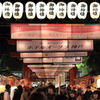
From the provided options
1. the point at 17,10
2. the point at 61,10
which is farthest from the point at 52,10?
the point at 17,10

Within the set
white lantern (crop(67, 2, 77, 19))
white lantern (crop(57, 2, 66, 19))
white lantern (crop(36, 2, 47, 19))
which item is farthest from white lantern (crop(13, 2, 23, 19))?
white lantern (crop(67, 2, 77, 19))

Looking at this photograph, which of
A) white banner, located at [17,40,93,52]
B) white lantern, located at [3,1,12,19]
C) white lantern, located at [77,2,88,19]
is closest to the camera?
white lantern, located at [3,1,12,19]

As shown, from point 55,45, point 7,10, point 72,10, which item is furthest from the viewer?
point 55,45

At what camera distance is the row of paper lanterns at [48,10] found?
40.5ft

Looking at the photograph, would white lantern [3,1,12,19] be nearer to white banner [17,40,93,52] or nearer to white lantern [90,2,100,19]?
white banner [17,40,93,52]

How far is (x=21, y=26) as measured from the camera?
1256cm

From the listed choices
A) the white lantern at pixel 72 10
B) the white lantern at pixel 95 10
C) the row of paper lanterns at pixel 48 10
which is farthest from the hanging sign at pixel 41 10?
the white lantern at pixel 95 10

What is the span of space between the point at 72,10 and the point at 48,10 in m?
1.09

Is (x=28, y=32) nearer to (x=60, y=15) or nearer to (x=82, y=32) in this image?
(x=60, y=15)

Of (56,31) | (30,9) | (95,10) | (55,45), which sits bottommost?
(55,45)

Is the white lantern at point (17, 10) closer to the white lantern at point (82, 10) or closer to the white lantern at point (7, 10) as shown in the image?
the white lantern at point (7, 10)

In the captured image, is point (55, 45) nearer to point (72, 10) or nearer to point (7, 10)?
point (72, 10)

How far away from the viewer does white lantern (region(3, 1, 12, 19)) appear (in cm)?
1230

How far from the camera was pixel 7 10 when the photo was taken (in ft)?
40.5
